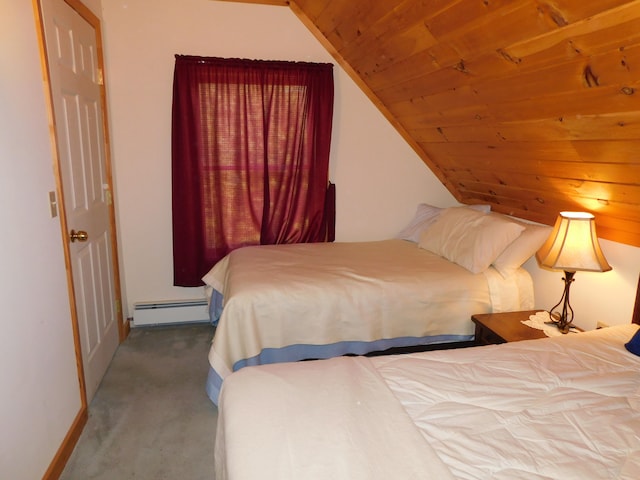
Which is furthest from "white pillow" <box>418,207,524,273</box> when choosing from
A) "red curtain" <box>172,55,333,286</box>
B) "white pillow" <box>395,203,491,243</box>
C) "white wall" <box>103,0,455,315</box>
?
"red curtain" <box>172,55,333,286</box>

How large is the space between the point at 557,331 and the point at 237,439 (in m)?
1.72

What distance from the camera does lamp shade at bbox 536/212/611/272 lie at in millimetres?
1950

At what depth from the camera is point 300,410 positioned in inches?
47.0

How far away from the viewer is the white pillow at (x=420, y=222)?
326 centimetres

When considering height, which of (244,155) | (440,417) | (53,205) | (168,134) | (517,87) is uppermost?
(517,87)

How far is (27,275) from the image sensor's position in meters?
1.55

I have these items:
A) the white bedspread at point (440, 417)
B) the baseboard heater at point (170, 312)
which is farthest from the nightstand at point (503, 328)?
the baseboard heater at point (170, 312)

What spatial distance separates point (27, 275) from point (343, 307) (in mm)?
1419

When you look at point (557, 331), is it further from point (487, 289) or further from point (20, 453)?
point (20, 453)

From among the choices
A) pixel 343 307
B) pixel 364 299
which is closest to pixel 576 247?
pixel 364 299

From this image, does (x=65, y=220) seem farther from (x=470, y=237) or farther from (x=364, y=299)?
(x=470, y=237)

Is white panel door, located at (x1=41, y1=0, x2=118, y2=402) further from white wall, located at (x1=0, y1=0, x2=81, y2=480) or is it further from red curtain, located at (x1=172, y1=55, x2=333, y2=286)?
red curtain, located at (x1=172, y1=55, x2=333, y2=286)

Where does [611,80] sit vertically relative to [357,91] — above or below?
below

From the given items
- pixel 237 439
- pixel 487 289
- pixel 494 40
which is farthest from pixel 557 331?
pixel 237 439
